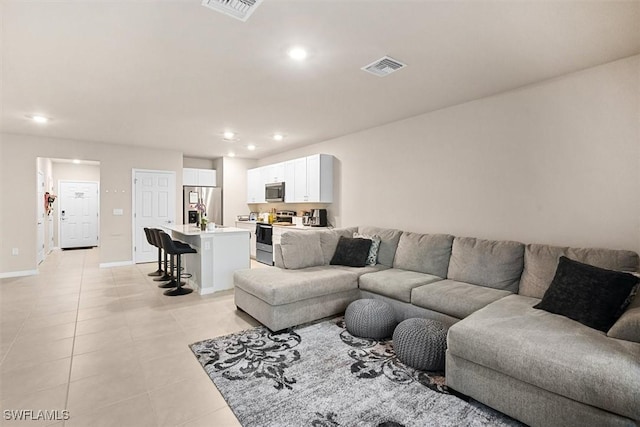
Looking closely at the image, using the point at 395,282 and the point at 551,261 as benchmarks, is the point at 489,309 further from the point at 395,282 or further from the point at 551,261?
the point at 395,282

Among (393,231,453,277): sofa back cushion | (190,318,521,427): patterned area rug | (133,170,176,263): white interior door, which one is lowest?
(190,318,521,427): patterned area rug

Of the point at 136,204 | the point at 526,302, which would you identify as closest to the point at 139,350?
the point at 526,302

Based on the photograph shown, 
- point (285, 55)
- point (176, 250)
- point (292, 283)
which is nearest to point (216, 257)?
point (176, 250)

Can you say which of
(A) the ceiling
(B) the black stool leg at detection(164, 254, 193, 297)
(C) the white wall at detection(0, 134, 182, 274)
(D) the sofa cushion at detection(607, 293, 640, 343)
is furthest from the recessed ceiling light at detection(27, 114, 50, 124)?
(D) the sofa cushion at detection(607, 293, 640, 343)

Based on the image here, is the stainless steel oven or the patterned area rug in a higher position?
the stainless steel oven

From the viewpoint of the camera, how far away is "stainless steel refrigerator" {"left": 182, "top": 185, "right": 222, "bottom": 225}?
7.57 meters

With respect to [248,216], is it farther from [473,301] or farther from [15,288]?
[473,301]

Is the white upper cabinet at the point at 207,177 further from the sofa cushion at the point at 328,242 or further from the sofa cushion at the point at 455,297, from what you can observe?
the sofa cushion at the point at 455,297

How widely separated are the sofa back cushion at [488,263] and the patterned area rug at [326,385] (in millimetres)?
1169

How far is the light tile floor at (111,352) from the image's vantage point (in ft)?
6.50

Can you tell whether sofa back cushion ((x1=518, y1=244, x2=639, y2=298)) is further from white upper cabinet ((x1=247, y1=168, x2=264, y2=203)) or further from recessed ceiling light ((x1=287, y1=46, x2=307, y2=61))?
white upper cabinet ((x1=247, y1=168, x2=264, y2=203))

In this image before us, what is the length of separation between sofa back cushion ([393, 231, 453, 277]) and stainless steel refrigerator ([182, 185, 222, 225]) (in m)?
5.36

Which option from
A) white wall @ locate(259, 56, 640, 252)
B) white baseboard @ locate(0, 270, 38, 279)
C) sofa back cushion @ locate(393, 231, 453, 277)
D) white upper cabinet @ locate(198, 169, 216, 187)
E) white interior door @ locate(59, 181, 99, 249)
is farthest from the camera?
white interior door @ locate(59, 181, 99, 249)

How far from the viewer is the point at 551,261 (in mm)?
Result: 2746
